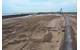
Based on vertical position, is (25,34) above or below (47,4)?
below

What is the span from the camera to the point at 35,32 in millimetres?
2154

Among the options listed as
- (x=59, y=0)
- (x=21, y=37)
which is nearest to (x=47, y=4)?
(x=59, y=0)

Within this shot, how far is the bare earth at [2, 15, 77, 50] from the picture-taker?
2125mm

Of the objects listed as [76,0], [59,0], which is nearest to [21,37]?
[59,0]

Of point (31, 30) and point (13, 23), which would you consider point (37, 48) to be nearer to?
point (31, 30)

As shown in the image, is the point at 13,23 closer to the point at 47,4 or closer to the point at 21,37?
the point at 21,37

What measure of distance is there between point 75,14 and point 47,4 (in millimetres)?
333

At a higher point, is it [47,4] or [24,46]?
[47,4]

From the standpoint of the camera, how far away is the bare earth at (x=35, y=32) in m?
2.12

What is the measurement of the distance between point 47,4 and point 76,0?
1.07 ft

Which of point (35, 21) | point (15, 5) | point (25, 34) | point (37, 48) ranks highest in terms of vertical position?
point (15, 5)

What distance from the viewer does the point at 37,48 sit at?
6.99 ft

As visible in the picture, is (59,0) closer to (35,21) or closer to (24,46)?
(35,21)

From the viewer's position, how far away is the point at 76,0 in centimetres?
213
